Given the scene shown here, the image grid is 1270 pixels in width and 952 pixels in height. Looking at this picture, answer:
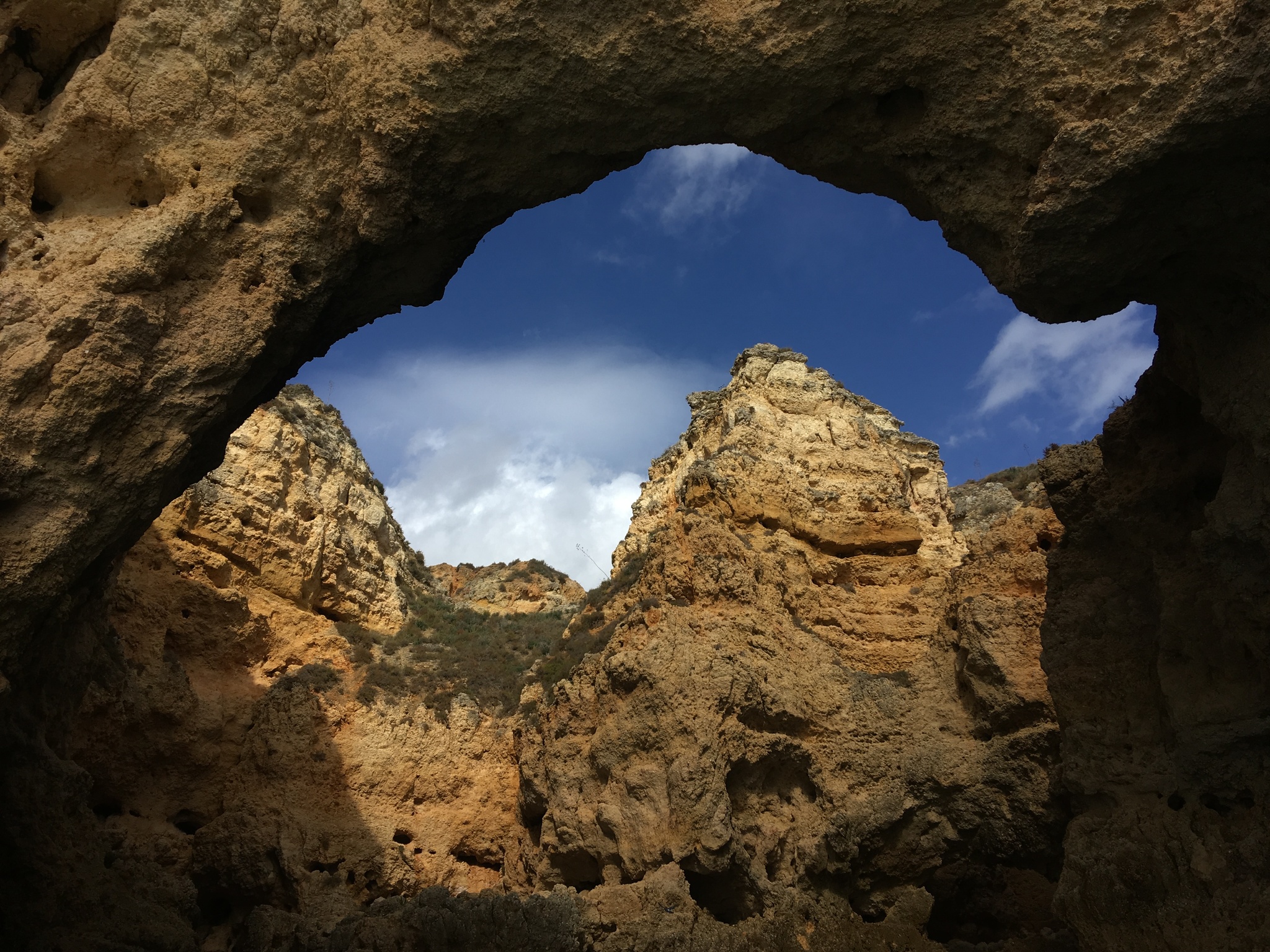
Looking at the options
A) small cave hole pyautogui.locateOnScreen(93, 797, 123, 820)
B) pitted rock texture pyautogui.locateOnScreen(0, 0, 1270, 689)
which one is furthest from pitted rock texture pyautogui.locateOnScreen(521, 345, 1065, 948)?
pitted rock texture pyautogui.locateOnScreen(0, 0, 1270, 689)

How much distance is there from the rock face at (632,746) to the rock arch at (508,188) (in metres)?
2.79

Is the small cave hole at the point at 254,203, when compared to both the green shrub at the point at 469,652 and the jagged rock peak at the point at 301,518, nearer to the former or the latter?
the green shrub at the point at 469,652

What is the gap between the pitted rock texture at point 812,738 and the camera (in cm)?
1059

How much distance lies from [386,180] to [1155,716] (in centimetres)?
862

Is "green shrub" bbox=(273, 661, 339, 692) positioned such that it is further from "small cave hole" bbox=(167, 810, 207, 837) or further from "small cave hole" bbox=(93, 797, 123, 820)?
"small cave hole" bbox=(93, 797, 123, 820)

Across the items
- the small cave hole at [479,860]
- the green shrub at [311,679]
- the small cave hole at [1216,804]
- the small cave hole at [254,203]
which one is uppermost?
the small cave hole at [254,203]

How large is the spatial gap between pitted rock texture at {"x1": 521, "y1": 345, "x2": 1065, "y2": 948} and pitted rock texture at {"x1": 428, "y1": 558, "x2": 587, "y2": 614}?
999 cm

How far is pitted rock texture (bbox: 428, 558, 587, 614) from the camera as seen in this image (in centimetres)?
2472

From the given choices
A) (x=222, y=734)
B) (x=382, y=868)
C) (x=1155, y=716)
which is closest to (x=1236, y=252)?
(x=1155, y=716)

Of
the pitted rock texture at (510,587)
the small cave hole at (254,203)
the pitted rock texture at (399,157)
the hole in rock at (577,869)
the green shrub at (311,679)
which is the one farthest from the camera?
the pitted rock texture at (510,587)

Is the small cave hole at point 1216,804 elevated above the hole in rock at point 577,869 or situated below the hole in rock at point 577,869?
above

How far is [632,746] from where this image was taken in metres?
11.4

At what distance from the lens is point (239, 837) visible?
38.0 ft

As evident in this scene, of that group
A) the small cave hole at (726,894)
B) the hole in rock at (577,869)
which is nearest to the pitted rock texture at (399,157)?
the hole in rock at (577,869)
